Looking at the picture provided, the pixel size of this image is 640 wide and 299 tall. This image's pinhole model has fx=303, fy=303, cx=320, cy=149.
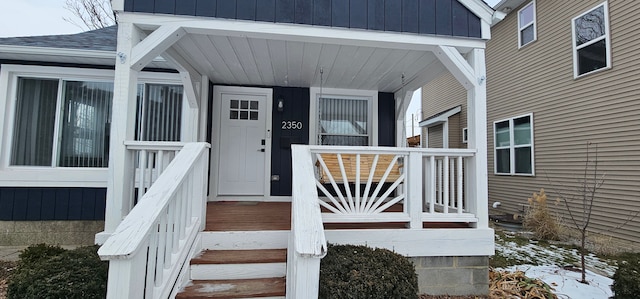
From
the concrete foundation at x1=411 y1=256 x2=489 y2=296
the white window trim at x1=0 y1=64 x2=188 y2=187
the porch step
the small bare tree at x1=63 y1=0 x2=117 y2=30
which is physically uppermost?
the small bare tree at x1=63 y1=0 x2=117 y2=30

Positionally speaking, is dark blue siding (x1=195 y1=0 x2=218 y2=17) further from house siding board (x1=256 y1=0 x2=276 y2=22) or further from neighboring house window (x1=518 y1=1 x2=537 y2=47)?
neighboring house window (x1=518 y1=1 x2=537 y2=47)

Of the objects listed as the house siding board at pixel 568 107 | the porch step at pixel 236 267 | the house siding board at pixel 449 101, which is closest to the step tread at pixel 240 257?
the porch step at pixel 236 267

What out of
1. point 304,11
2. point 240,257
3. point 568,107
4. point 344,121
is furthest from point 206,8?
point 568,107

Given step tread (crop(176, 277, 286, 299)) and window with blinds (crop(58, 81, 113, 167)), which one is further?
window with blinds (crop(58, 81, 113, 167))

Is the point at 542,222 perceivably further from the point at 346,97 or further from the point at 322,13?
the point at 322,13

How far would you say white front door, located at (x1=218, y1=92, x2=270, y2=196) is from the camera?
500 cm

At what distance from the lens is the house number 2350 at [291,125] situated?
5.14 m

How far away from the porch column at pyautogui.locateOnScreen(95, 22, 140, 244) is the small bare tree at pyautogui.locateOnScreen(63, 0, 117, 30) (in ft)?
35.7

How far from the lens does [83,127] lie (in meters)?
4.36

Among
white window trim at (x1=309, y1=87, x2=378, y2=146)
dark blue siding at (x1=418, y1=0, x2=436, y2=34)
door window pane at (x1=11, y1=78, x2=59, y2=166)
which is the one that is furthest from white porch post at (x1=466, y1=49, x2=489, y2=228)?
door window pane at (x1=11, y1=78, x2=59, y2=166)

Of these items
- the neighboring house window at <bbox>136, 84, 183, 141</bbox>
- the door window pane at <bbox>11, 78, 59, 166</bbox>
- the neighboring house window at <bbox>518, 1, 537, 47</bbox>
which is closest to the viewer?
the door window pane at <bbox>11, 78, 59, 166</bbox>

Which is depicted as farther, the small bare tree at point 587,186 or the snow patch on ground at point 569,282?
the small bare tree at point 587,186

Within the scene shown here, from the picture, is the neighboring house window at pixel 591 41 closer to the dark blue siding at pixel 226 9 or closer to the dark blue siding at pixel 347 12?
the dark blue siding at pixel 347 12

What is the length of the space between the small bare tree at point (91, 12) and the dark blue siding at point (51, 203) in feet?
31.0
